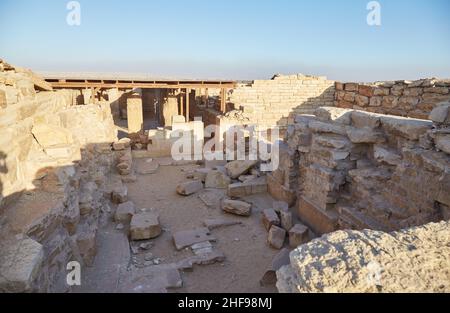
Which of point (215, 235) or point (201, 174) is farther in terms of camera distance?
point (201, 174)

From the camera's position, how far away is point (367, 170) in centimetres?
491

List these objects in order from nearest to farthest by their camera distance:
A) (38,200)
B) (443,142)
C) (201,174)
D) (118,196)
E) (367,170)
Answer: (38,200), (443,142), (367,170), (118,196), (201,174)

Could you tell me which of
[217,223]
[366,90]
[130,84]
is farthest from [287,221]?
[130,84]

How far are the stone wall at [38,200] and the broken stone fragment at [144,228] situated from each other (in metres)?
0.68

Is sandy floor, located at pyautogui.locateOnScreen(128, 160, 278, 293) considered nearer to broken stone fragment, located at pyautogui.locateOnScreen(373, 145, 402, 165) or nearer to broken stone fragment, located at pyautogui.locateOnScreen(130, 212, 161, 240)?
broken stone fragment, located at pyautogui.locateOnScreen(130, 212, 161, 240)

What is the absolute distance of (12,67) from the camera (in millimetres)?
6930

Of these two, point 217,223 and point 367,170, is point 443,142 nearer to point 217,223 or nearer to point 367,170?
point 367,170

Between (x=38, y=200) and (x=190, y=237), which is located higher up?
(x=38, y=200)

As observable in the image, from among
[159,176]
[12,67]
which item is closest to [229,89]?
[159,176]

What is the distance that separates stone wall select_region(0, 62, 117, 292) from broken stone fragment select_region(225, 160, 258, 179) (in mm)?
3518

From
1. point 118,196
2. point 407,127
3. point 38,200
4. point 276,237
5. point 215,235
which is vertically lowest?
point 215,235

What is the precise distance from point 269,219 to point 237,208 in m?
0.86

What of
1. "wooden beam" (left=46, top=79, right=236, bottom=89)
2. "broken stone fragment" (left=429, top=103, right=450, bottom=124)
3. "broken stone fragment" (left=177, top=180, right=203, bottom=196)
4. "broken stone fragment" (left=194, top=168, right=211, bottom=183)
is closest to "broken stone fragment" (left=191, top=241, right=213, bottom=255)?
"broken stone fragment" (left=177, top=180, right=203, bottom=196)

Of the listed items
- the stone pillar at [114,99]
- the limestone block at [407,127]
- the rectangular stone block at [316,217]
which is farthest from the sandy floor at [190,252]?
the stone pillar at [114,99]
